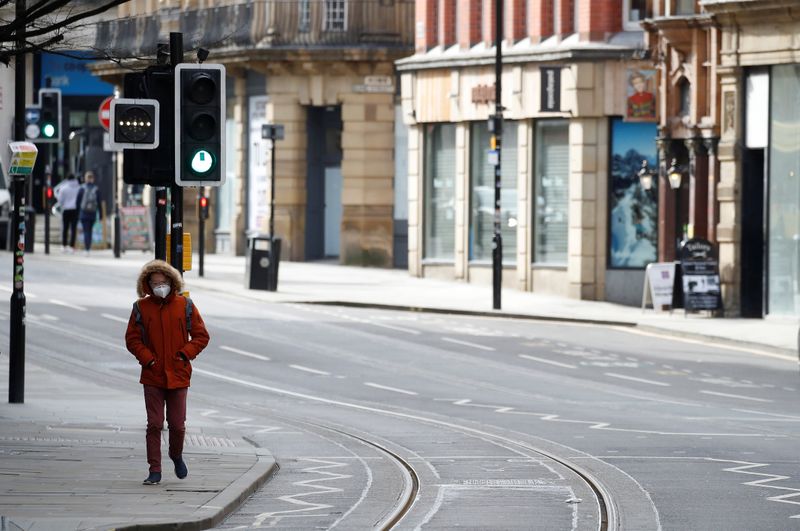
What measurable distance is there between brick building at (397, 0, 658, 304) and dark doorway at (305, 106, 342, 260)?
489 cm

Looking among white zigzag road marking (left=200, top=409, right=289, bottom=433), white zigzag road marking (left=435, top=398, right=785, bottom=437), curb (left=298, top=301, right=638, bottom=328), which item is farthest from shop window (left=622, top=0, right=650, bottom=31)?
white zigzag road marking (left=200, top=409, right=289, bottom=433)

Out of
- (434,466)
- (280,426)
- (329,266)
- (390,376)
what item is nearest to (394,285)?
(329,266)

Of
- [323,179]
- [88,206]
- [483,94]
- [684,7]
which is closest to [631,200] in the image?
[684,7]

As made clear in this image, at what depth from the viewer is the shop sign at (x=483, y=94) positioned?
42.6 meters

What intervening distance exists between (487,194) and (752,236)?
912cm

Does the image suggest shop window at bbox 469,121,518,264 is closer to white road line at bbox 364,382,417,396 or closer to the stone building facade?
the stone building facade

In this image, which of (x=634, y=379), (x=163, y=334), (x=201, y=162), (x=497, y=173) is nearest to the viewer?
(x=163, y=334)

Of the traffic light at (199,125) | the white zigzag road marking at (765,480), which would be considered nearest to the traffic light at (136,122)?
the traffic light at (199,125)

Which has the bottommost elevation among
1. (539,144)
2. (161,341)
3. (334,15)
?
(161,341)

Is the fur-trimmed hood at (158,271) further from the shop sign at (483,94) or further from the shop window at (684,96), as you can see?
the shop sign at (483,94)

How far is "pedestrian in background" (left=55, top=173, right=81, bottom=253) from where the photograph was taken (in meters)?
47.4

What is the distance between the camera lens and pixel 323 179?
51000mm

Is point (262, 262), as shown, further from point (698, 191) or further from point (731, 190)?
point (731, 190)

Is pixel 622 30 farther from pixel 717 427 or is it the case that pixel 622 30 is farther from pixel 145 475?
pixel 145 475
